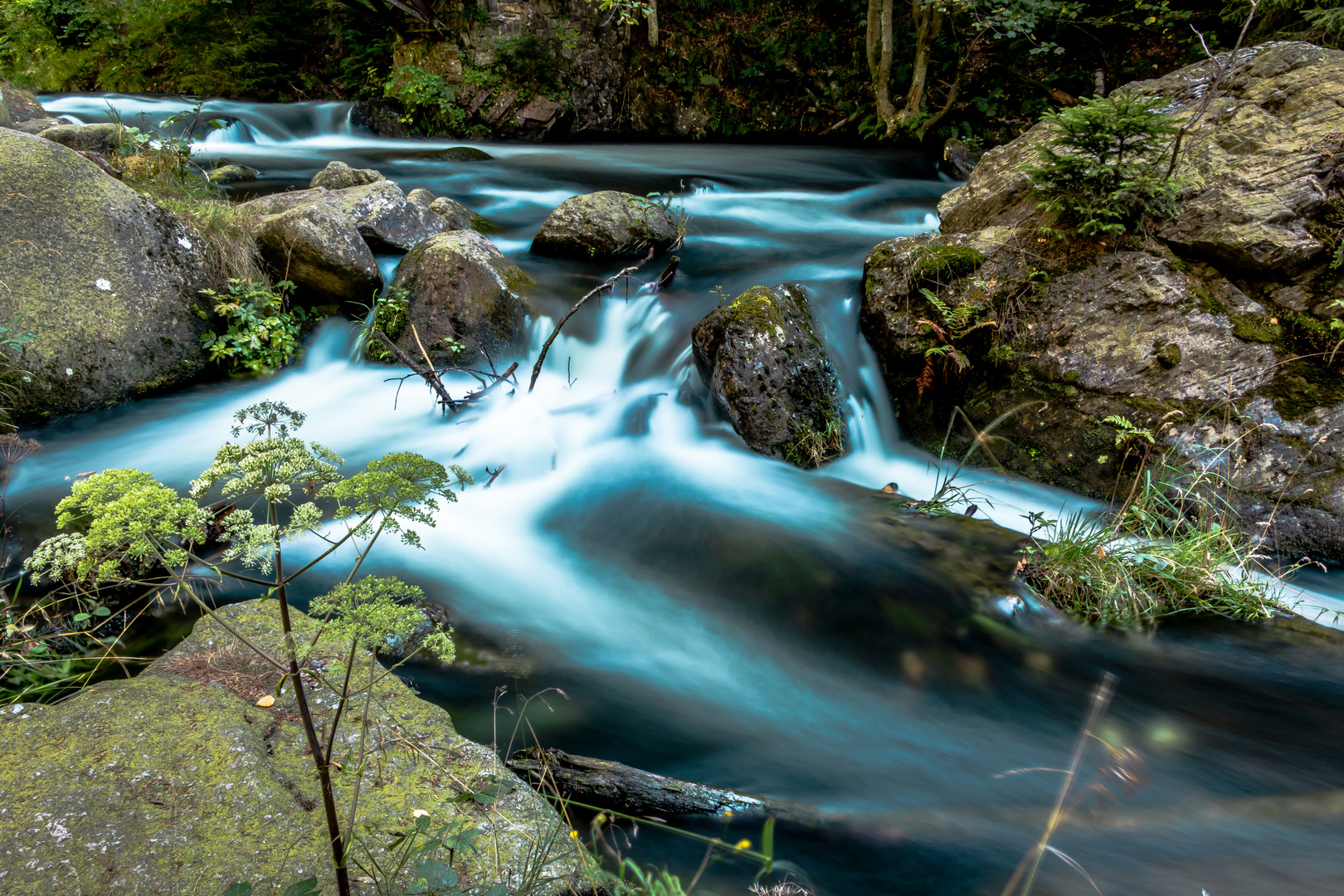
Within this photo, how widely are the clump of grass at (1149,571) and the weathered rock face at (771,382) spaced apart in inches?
61.3

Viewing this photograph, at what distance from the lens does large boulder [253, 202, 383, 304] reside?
5.64 meters

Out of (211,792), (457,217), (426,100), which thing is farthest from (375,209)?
(426,100)

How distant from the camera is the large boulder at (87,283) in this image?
462 cm

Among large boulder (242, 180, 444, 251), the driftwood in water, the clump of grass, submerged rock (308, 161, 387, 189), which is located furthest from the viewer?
submerged rock (308, 161, 387, 189)

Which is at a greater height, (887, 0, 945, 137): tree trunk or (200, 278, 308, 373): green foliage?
(887, 0, 945, 137): tree trunk

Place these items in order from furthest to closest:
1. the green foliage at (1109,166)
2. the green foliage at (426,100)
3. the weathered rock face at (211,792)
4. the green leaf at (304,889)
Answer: the green foliage at (426,100) < the green foliage at (1109,166) < the weathered rock face at (211,792) < the green leaf at (304,889)

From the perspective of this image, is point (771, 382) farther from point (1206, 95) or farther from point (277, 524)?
point (277, 524)

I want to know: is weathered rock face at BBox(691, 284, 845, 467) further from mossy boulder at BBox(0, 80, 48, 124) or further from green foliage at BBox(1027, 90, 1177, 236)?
mossy boulder at BBox(0, 80, 48, 124)

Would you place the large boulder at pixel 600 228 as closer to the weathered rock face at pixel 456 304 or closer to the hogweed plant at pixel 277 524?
the weathered rock face at pixel 456 304

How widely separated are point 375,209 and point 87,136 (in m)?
3.15

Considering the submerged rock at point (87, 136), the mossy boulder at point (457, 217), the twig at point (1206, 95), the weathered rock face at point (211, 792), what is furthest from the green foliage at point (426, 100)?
the weathered rock face at point (211, 792)

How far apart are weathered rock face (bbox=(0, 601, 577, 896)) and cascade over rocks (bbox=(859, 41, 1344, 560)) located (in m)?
4.20

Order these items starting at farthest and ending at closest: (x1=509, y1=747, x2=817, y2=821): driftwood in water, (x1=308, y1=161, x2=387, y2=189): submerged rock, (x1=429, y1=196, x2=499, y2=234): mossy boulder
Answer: (x1=308, y1=161, x2=387, y2=189): submerged rock, (x1=429, y1=196, x2=499, y2=234): mossy boulder, (x1=509, y1=747, x2=817, y2=821): driftwood in water

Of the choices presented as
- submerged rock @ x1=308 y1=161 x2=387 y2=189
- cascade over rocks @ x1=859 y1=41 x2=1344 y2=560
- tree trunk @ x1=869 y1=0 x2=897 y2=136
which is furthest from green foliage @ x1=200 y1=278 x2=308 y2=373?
tree trunk @ x1=869 y1=0 x2=897 y2=136
